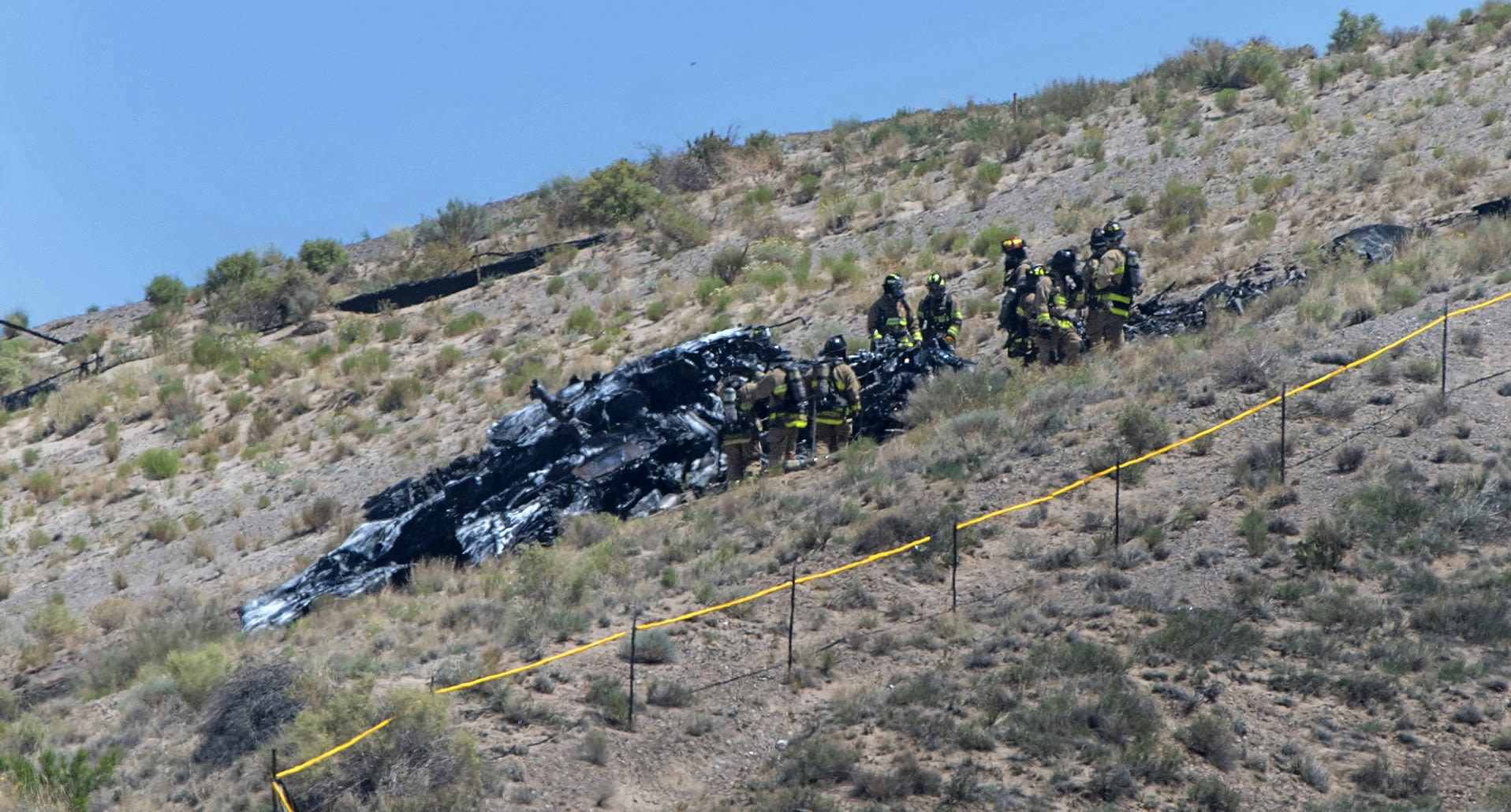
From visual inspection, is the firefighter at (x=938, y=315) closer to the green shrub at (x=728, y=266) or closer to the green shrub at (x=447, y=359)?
the green shrub at (x=728, y=266)

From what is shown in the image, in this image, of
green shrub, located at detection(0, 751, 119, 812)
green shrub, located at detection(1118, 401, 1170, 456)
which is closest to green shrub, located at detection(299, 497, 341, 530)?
green shrub, located at detection(0, 751, 119, 812)

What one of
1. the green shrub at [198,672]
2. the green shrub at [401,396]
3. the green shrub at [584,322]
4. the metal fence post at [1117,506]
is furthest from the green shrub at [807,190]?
the green shrub at [198,672]

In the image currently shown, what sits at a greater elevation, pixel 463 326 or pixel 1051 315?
pixel 463 326

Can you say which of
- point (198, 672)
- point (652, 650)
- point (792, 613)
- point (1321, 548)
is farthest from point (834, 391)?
point (198, 672)

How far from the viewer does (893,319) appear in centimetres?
2106

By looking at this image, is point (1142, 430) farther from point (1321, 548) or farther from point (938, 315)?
point (938, 315)

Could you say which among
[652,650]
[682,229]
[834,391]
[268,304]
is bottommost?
[652,650]

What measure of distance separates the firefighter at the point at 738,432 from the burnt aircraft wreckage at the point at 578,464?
0.46 m

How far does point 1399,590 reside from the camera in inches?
513

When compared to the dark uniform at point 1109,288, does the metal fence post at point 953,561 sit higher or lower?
lower

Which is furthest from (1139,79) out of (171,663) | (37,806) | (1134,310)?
(37,806)

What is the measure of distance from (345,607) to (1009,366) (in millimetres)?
9746

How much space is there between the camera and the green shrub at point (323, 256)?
3950 centimetres

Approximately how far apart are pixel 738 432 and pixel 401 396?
1036 centimetres
